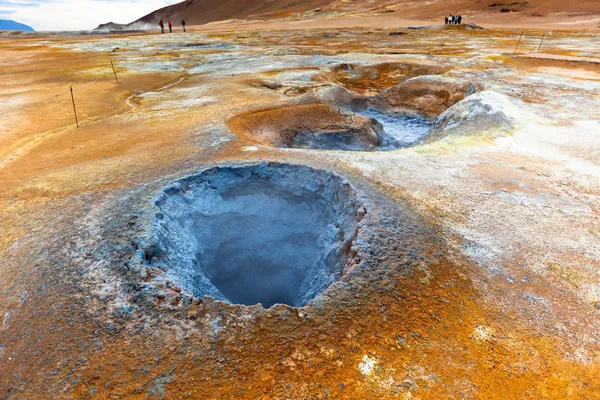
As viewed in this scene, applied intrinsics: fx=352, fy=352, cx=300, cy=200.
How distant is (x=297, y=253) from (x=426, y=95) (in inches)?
438

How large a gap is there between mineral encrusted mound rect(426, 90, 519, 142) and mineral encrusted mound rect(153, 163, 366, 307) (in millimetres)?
4183

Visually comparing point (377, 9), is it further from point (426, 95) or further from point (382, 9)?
point (426, 95)

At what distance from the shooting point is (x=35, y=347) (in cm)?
357

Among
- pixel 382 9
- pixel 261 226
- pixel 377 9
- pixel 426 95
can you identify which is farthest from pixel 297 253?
pixel 377 9

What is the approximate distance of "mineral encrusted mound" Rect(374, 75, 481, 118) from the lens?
1448 centimetres

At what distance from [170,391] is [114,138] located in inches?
308

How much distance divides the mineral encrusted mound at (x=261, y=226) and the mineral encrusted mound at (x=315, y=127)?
3.21m

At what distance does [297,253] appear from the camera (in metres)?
7.40

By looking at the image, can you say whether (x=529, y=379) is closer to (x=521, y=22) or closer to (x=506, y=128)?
(x=506, y=128)

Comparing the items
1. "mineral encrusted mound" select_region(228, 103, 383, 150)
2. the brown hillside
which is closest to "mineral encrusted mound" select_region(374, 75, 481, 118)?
"mineral encrusted mound" select_region(228, 103, 383, 150)

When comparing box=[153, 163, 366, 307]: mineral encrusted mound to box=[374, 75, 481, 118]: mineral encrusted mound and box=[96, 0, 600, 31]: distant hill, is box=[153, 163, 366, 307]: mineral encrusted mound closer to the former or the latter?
box=[374, 75, 481, 118]: mineral encrusted mound

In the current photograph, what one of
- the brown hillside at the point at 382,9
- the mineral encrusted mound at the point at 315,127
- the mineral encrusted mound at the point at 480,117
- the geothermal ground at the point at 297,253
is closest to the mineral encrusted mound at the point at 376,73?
the mineral encrusted mound at the point at 315,127

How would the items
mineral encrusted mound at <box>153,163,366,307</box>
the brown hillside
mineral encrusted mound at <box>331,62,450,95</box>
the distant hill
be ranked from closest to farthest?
1. mineral encrusted mound at <box>153,163,366,307</box>
2. mineral encrusted mound at <box>331,62,450,95</box>
3. the distant hill
4. the brown hillside

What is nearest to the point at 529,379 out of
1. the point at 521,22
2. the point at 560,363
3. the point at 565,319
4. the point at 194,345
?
the point at 560,363
